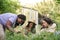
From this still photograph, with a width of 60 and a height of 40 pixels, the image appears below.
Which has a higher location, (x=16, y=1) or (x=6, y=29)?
(x=16, y=1)

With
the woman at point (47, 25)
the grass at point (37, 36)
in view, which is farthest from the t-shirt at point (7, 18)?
the woman at point (47, 25)

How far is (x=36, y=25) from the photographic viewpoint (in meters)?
6.90

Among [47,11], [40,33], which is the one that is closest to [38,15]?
[47,11]

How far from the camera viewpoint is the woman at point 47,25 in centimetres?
678

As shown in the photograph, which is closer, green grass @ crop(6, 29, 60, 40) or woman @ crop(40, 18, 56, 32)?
green grass @ crop(6, 29, 60, 40)

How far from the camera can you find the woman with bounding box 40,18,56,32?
22.2 feet

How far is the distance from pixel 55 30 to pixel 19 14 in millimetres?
818

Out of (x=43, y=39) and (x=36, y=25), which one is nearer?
(x=43, y=39)

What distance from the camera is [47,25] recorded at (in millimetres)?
6867

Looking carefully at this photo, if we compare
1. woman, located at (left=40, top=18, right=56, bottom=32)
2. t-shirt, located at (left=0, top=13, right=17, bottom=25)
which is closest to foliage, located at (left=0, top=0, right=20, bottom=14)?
t-shirt, located at (left=0, top=13, right=17, bottom=25)

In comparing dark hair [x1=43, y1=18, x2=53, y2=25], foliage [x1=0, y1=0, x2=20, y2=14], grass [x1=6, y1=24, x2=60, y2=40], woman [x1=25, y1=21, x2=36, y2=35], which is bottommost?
grass [x1=6, y1=24, x2=60, y2=40]

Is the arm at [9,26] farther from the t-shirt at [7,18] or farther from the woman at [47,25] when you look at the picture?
the woman at [47,25]

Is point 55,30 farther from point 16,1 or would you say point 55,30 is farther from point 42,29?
point 16,1

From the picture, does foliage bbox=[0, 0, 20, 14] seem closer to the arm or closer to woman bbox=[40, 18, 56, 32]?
the arm
